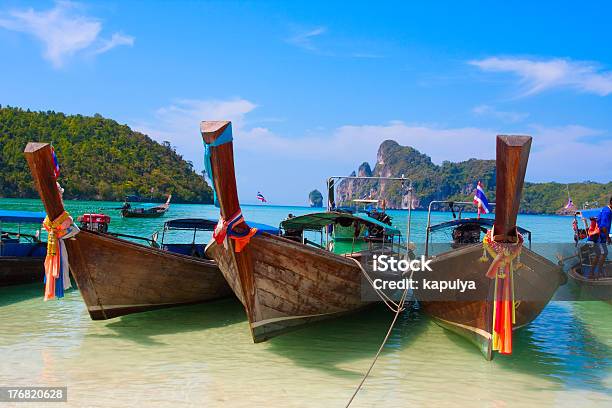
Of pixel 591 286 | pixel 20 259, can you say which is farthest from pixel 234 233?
pixel 591 286

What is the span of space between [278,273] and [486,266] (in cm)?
306

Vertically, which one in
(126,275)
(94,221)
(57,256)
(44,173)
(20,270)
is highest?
(44,173)

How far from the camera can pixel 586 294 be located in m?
11.7

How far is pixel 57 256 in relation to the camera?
7.69 meters

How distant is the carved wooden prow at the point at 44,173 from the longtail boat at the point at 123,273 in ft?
0.07

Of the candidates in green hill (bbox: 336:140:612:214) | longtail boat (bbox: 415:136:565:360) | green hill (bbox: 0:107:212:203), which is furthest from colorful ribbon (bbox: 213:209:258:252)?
green hill (bbox: 0:107:212:203)

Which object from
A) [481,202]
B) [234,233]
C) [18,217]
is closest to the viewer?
[234,233]

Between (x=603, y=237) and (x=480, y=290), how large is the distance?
5.22 metres

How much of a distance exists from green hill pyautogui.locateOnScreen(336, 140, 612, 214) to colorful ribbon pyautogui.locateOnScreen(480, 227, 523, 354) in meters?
76.7

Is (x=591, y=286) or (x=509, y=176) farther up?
(x=509, y=176)

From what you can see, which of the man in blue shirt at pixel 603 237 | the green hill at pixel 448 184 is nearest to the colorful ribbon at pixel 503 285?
the man in blue shirt at pixel 603 237

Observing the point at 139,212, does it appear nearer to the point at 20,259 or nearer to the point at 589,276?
the point at 20,259

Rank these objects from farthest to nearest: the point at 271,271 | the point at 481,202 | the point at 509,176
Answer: the point at 481,202, the point at 271,271, the point at 509,176

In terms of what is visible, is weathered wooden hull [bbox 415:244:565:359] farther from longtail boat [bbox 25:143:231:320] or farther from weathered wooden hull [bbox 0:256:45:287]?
weathered wooden hull [bbox 0:256:45:287]
